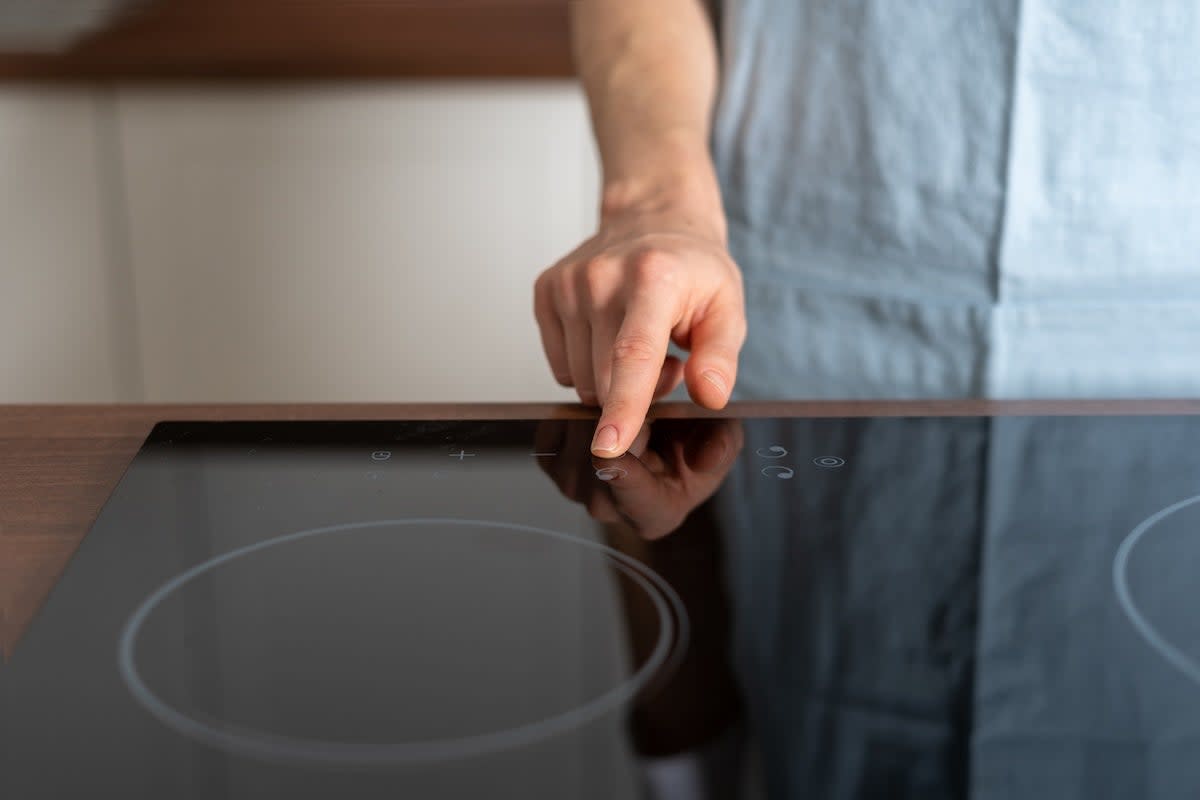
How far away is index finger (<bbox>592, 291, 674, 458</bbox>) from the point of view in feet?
1.32

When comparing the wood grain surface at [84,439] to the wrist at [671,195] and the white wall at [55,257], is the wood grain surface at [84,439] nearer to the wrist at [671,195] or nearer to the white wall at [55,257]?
the wrist at [671,195]

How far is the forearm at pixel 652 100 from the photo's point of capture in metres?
A: 0.58

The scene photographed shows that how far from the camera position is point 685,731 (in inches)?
9.2

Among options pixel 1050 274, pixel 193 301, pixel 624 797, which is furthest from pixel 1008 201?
pixel 193 301

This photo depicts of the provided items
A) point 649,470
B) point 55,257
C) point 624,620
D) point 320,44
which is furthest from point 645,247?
point 55,257

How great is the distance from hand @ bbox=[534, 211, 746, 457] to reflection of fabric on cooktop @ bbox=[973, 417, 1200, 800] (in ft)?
0.40

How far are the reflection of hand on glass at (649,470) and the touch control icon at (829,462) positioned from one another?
0.03m

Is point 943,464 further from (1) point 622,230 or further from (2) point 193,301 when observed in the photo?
(2) point 193,301

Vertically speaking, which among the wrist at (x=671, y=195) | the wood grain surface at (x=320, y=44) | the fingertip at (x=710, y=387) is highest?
the wood grain surface at (x=320, y=44)

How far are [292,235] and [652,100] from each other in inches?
24.2

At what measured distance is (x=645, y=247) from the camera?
1.60 ft

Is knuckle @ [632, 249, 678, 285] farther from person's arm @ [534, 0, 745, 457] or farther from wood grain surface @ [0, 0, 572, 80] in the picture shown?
wood grain surface @ [0, 0, 572, 80]

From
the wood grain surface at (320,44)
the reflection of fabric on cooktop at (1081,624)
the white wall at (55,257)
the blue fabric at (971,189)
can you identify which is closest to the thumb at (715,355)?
the reflection of fabric on cooktop at (1081,624)

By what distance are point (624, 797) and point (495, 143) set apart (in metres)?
0.93
